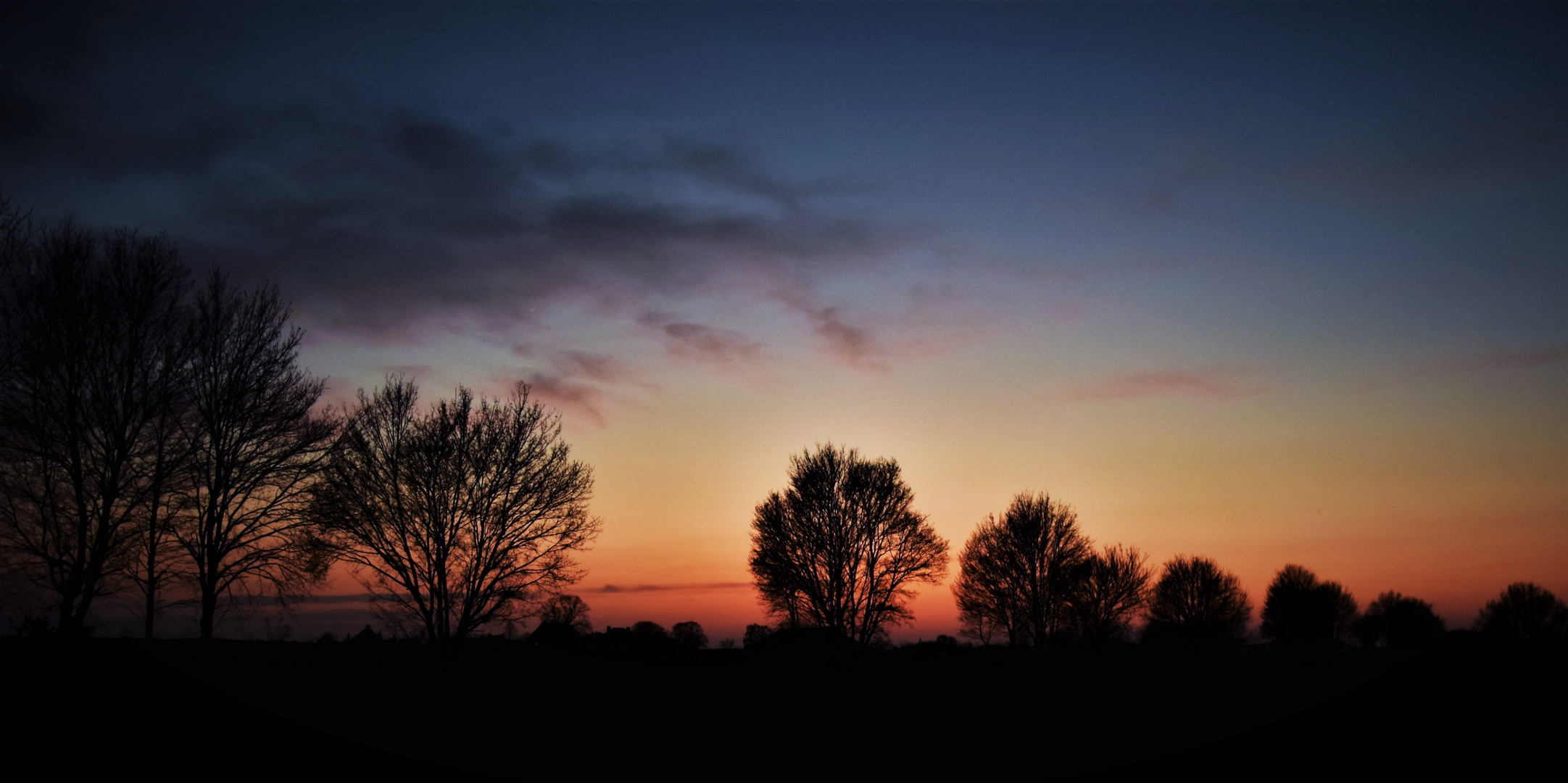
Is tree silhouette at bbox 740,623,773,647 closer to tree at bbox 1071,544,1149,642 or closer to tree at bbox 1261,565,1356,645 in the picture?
tree at bbox 1071,544,1149,642

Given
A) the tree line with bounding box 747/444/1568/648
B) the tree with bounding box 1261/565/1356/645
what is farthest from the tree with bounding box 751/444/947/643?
the tree with bounding box 1261/565/1356/645

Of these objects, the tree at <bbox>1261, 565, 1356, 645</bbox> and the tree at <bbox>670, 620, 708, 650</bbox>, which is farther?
the tree at <bbox>1261, 565, 1356, 645</bbox>

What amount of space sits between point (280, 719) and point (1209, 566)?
7903 cm

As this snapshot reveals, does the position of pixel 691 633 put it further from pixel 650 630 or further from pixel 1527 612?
pixel 1527 612

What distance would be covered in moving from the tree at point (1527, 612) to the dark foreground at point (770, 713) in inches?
2920

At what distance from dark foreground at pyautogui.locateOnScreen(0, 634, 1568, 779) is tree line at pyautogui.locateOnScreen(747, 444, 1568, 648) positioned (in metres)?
10.1

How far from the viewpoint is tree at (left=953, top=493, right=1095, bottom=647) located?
56281 millimetres

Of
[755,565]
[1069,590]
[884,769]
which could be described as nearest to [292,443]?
[884,769]

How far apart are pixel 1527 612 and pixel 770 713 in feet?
296

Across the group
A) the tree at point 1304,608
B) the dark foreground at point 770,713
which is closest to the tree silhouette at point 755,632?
the dark foreground at point 770,713

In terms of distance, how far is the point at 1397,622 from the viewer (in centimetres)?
8188

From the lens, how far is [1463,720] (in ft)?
47.1

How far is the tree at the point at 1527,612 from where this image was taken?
7162 cm

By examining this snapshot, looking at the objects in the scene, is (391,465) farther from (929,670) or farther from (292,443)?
(929,670)
